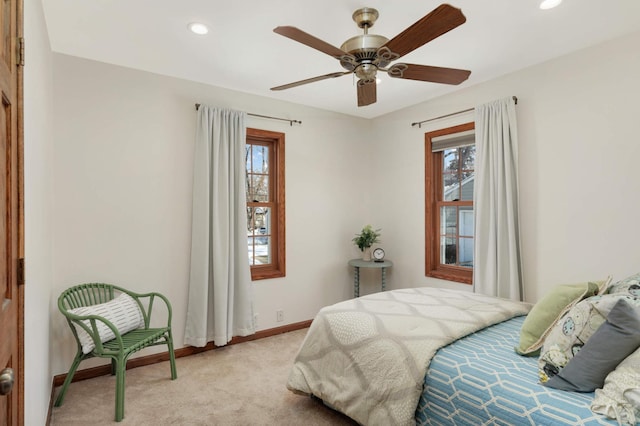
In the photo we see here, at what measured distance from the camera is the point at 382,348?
2082 millimetres

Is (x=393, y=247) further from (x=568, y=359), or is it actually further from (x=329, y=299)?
(x=568, y=359)

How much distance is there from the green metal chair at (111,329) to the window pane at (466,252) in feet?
9.54

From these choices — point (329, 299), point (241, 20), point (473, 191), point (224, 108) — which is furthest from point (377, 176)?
point (241, 20)

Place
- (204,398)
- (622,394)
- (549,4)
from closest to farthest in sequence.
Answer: (622,394)
(549,4)
(204,398)

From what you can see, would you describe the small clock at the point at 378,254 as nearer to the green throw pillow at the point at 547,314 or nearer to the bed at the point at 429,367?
the bed at the point at 429,367

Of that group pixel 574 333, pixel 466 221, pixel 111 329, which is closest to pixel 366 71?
pixel 574 333

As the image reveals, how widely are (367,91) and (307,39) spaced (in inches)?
25.4

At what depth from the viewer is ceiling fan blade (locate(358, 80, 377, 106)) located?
92.5 inches

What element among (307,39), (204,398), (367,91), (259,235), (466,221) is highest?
(307,39)

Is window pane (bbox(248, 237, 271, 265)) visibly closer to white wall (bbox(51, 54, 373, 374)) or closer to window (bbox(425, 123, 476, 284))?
white wall (bbox(51, 54, 373, 374))

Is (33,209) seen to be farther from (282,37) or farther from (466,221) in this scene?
(466,221)

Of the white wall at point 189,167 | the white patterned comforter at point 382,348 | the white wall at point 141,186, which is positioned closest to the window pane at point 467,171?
the white wall at point 189,167

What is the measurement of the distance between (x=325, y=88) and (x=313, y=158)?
0.89 m

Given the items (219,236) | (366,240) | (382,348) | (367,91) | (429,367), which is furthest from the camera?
(366,240)
